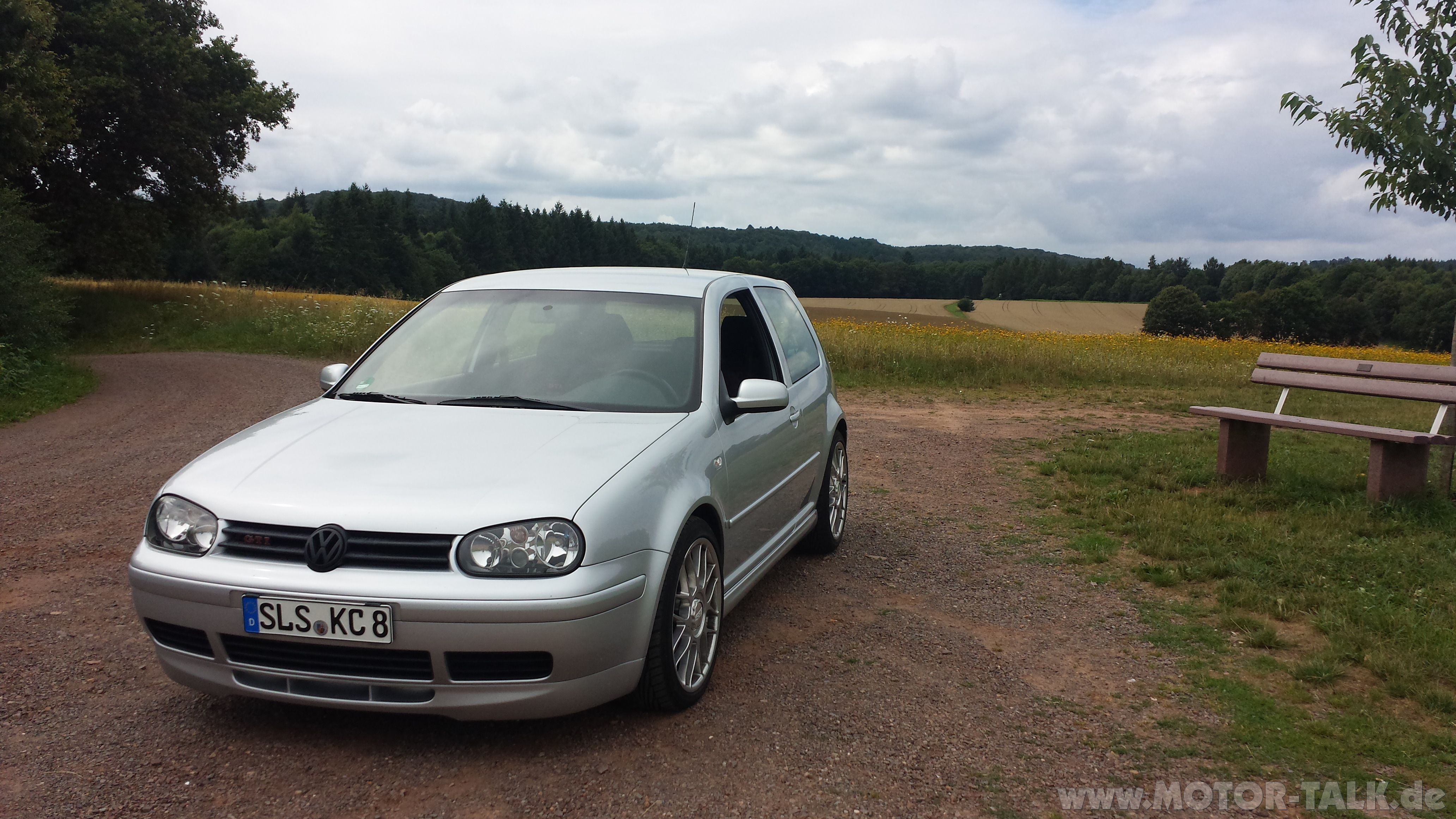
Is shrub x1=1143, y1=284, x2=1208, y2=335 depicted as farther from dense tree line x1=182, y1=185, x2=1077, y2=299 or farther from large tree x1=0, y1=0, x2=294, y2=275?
large tree x1=0, y1=0, x2=294, y2=275

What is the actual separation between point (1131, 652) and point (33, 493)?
7.52 metres

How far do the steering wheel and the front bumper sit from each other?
101 centimetres

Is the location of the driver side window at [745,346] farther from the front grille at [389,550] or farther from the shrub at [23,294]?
the shrub at [23,294]

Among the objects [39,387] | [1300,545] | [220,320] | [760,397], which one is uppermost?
[760,397]

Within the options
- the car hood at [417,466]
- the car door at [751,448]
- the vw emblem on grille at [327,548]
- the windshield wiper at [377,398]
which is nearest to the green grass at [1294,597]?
the car door at [751,448]

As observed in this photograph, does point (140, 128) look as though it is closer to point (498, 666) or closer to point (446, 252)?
point (498, 666)

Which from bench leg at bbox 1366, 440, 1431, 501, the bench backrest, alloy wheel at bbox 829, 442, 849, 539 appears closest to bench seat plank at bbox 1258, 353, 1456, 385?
the bench backrest

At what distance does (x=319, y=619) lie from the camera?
306 cm

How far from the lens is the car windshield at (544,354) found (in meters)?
4.25

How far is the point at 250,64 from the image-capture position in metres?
25.5

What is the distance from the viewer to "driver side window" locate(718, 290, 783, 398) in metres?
5.19

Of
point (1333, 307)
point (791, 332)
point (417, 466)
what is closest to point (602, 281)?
point (791, 332)

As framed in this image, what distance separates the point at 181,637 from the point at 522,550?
1.23m

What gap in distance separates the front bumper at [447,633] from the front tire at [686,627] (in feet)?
0.39
